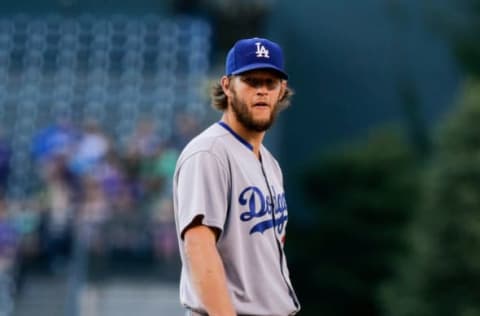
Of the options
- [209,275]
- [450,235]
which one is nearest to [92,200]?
[450,235]

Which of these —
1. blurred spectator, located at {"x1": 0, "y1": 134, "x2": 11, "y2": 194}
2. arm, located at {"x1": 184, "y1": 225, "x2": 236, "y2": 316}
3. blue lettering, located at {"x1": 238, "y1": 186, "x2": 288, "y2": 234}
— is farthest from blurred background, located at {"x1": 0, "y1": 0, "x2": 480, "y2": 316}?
arm, located at {"x1": 184, "y1": 225, "x2": 236, "y2": 316}

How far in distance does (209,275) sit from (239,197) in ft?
1.04

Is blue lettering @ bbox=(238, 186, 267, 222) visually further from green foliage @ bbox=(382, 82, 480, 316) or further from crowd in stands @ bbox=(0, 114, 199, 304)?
green foliage @ bbox=(382, 82, 480, 316)

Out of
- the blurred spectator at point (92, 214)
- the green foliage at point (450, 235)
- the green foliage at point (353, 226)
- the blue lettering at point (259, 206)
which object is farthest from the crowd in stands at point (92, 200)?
the blue lettering at point (259, 206)

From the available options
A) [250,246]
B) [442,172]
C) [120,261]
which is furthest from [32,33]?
[250,246]

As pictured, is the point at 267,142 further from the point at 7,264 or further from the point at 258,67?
the point at 258,67

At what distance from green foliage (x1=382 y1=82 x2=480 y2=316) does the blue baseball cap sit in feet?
44.6

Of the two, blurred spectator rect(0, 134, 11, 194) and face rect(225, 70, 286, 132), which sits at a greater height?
blurred spectator rect(0, 134, 11, 194)

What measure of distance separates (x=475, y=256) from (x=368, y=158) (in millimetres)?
4539

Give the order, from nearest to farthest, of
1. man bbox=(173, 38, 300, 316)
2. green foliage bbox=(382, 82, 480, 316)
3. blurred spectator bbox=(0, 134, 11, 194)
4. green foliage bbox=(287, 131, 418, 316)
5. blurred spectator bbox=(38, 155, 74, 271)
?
1. man bbox=(173, 38, 300, 316)
2. blurred spectator bbox=(38, 155, 74, 271)
3. blurred spectator bbox=(0, 134, 11, 194)
4. green foliage bbox=(382, 82, 480, 316)
5. green foliage bbox=(287, 131, 418, 316)

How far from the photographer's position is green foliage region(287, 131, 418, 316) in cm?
2164

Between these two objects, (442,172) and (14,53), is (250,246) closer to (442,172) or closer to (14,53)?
(442,172)

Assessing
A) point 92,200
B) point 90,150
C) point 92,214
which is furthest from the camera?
point 90,150

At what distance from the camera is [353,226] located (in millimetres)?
21719
